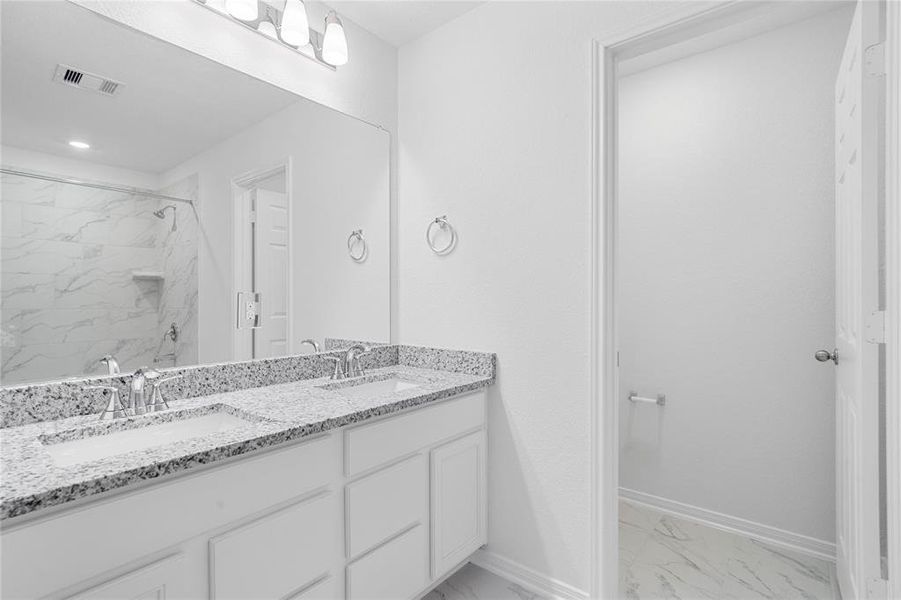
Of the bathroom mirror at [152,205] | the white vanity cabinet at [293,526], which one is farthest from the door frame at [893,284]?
the bathroom mirror at [152,205]

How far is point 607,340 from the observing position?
65.4 inches

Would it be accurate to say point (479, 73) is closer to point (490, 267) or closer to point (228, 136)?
point (490, 267)

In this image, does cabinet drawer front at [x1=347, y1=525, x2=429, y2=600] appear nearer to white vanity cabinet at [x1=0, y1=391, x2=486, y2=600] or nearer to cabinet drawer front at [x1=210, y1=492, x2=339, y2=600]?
white vanity cabinet at [x1=0, y1=391, x2=486, y2=600]

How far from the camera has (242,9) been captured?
159 cm

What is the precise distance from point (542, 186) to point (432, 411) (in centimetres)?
95

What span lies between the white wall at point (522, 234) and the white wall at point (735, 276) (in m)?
1.02

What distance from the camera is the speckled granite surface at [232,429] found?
864 millimetres

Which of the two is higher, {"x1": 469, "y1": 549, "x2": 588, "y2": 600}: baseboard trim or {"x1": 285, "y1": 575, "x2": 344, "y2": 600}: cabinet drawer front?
{"x1": 285, "y1": 575, "x2": 344, "y2": 600}: cabinet drawer front

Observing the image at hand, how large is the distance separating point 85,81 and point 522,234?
1495mm

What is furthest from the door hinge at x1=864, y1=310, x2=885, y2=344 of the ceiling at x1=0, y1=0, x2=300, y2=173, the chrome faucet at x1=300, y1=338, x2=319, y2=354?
the ceiling at x1=0, y1=0, x2=300, y2=173

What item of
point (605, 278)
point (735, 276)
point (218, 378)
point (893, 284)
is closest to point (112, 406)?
point (218, 378)

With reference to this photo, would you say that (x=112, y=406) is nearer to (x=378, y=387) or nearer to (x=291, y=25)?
(x=378, y=387)

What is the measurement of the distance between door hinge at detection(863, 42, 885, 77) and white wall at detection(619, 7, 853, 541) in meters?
0.89

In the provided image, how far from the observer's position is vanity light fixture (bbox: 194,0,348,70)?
5.24 ft
